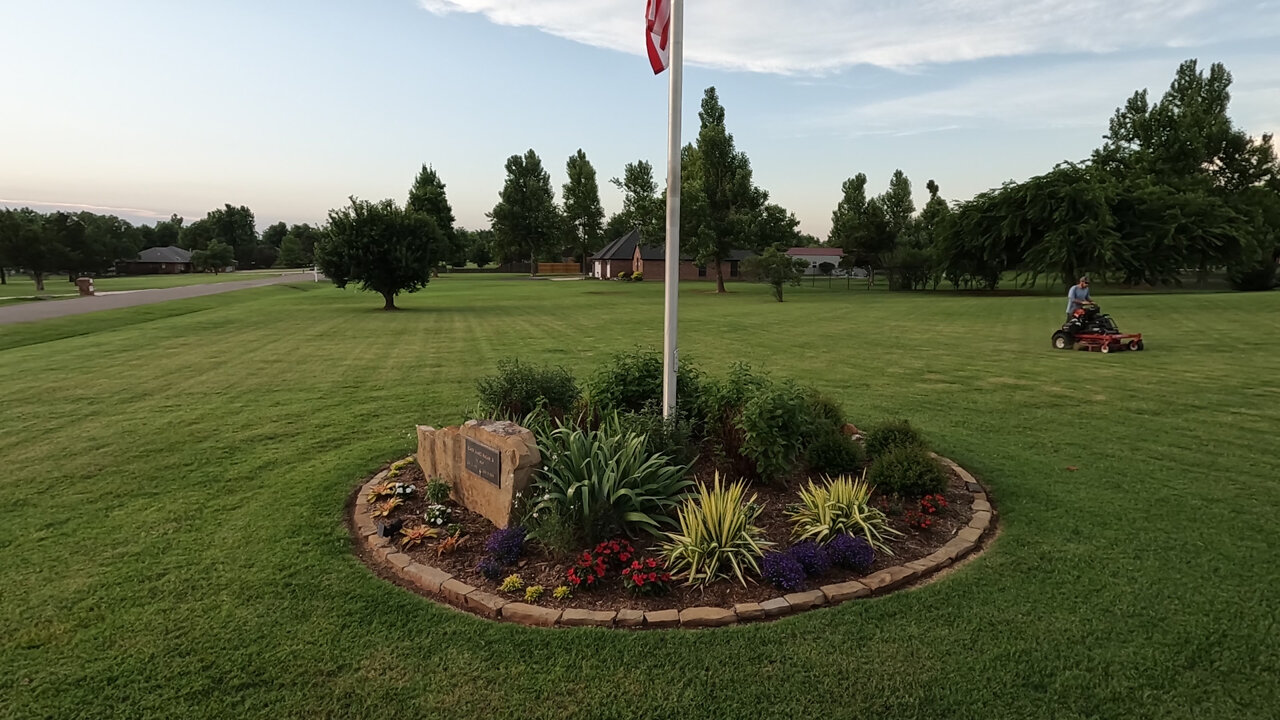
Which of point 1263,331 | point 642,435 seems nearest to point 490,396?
point 642,435

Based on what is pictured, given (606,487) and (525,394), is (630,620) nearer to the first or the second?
(606,487)

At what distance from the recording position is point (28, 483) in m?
5.60

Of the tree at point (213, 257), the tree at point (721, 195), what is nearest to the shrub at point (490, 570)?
the tree at point (721, 195)

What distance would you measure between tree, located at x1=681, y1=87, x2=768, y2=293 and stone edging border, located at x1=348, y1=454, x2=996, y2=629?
3412 centimetres

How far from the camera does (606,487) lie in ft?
14.0

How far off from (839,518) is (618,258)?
61633 millimetres

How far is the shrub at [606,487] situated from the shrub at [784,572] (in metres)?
0.74

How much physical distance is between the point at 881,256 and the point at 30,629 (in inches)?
1882

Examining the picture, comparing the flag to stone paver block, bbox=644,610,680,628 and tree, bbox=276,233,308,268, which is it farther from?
tree, bbox=276,233,308,268

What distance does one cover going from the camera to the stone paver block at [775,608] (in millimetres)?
3537

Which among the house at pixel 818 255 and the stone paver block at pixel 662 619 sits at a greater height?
the house at pixel 818 255

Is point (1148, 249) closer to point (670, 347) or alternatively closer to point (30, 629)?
point (670, 347)

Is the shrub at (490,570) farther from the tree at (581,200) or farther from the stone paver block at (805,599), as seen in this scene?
the tree at (581,200)

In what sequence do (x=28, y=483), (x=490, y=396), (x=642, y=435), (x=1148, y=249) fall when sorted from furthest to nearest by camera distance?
1. (x=1148, y=249)
2. (x=490, y=396)
3. (x=28, y=483)
4. (x=642, y=435)
